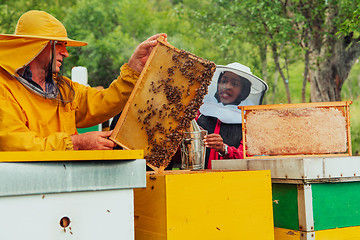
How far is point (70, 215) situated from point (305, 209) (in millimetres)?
1380

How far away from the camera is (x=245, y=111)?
2.66m

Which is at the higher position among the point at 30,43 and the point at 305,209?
the point at 30,43

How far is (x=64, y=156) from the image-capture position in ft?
4.63

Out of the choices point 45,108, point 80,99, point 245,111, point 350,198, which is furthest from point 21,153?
point 350,198

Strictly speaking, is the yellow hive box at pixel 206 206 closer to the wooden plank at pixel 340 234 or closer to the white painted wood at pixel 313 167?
the white painted wood at pixel 313 167

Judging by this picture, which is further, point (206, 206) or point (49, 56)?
point (49, 56)

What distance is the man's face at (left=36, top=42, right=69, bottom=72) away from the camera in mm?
2107

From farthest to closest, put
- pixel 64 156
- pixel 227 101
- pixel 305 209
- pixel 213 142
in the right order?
pixel 227 101
pixel 213 142
pixel 305 209
pixel 64 156

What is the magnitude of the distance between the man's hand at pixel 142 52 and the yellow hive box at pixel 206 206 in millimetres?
916

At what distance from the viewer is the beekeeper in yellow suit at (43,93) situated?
68.9 inches

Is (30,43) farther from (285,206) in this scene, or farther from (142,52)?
(285,206)

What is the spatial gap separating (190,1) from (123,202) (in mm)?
18725

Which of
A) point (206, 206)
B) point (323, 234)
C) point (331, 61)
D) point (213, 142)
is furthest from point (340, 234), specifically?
point (331, 61)

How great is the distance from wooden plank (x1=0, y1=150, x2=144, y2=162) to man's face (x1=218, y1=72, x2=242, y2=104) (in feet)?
7.74
